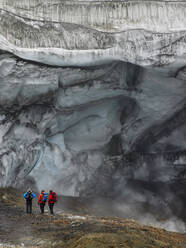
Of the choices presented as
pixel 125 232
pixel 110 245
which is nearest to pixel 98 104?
pixel 125 232

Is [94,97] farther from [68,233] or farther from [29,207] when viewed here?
[68,233]

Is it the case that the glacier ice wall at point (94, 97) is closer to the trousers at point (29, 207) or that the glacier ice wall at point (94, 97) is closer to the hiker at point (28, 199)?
the trousers at point (29, 207)

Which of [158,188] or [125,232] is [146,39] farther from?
[158,188]

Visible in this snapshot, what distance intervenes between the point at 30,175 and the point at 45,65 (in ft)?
24.1

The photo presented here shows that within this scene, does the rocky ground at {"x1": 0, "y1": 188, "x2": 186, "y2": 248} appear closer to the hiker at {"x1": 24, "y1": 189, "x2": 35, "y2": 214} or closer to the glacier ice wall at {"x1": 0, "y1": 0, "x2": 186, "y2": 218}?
the hiker at {"x1": 24, "y1": 189, "x2": 35, "y2": 214}

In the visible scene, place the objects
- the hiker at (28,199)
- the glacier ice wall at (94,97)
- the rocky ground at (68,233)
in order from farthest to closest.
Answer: the glacier ice wall at (94,97), the hiker at (28,199), the rocky ground at (68,233)

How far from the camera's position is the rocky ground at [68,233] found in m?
9.42

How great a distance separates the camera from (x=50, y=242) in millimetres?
10219

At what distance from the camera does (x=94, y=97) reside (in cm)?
2014

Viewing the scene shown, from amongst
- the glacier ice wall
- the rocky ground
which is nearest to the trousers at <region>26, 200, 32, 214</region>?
the rocky ground

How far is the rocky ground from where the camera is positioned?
942cm

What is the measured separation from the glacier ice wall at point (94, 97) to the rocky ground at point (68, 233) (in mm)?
5032

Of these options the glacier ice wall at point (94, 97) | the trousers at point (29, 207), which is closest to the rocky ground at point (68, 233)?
the trousers at point (29, 207)

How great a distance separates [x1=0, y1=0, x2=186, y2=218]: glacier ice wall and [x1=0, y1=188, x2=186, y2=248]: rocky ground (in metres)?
5.03
